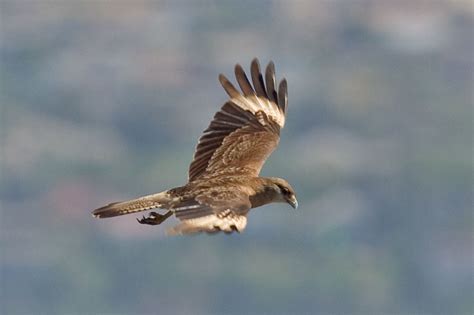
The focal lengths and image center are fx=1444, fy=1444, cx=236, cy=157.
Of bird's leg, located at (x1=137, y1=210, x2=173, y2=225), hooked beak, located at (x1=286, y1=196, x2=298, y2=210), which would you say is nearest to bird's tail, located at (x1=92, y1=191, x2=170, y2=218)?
bird's leg, located at (x1=137, y1=210, x2=173, y2=225)

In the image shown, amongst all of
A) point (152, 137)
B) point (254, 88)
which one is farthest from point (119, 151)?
point (254, 88)

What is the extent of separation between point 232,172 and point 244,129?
5.11 ft

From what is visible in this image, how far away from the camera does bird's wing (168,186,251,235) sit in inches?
632

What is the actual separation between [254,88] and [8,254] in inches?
6550

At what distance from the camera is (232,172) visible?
19656 mm

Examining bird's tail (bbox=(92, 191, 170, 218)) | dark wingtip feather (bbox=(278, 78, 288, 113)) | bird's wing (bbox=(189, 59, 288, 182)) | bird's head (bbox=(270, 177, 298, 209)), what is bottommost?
bird's tail (bbox=(92, 191, 170, 218))

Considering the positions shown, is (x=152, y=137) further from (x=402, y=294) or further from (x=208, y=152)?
(x=208, y=152)

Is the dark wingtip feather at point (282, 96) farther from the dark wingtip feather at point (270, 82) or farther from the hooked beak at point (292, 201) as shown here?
the hooked beak at point (292, 201)

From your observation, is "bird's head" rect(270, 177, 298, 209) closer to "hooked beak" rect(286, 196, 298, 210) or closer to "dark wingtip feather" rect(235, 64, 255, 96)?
"hooked beak" rect(286, 196, 298, 210)

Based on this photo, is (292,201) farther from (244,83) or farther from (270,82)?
(270,82)

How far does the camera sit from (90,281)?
183 metres

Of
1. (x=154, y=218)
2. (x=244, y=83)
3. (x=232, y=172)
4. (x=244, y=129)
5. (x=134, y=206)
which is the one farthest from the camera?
(x=244, y=83)

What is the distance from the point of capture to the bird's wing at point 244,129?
65.5 ft

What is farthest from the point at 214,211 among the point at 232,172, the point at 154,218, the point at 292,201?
the point at 232,172
